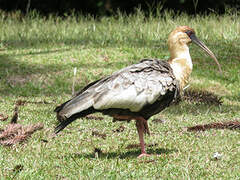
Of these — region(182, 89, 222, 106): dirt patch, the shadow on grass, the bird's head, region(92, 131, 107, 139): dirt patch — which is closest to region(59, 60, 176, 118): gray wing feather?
the shadow on grass

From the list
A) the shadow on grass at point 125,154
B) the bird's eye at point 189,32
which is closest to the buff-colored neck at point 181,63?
the bird's eye at point 189,32

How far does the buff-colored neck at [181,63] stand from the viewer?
5.80m

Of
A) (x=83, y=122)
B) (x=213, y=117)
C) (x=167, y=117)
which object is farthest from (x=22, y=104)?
(x=213, y=117)

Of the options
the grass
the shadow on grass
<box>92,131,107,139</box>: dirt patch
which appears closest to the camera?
the grass

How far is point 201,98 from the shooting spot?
9.26 m

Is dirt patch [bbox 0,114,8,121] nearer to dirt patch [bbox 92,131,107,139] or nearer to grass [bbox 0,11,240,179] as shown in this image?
grass [bbox 0,11,240,179]

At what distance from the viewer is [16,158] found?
5180 millimetres

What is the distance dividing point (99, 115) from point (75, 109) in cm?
281

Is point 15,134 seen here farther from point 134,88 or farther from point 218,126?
point 218,126

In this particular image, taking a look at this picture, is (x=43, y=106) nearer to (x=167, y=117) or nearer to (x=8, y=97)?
(x=8, y=97)

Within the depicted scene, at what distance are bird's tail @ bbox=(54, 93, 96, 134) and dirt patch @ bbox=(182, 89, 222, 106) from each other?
168 inches

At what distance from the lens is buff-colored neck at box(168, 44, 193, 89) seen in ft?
19.0

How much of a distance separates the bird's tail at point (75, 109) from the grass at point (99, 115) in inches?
16.6

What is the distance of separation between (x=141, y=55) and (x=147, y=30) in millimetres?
1847
